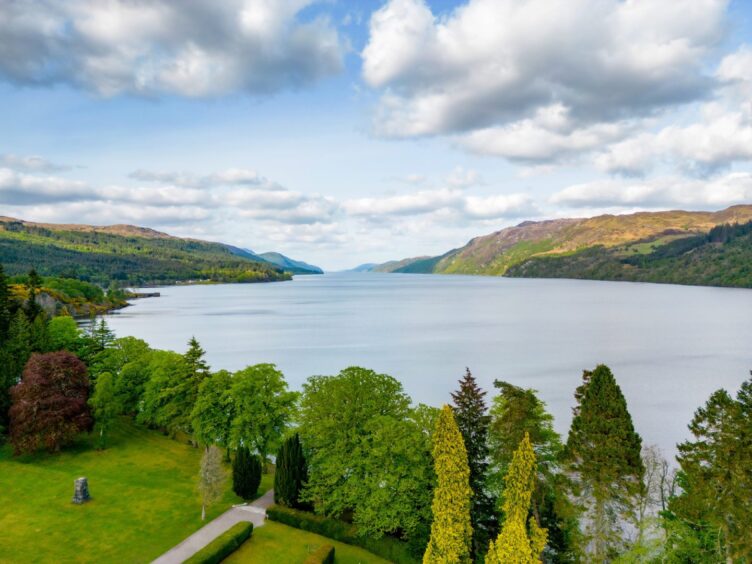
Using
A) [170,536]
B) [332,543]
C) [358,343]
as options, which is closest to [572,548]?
[332,543]

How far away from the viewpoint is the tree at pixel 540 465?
Answer: 2895 cm

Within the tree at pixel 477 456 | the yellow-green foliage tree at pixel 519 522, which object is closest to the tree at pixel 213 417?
the tree at pixel 477 456

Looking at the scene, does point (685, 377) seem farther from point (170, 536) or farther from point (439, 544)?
point (170, 536)

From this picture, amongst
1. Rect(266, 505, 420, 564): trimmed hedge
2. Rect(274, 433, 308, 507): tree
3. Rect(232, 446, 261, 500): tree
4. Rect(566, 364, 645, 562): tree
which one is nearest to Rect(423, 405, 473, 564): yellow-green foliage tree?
Rect(266, 505, 420, 564): trimmed hedge

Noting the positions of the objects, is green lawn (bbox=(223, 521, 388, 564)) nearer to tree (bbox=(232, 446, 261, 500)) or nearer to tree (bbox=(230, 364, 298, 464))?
tree (bbox=(232, 446, 261, 500))

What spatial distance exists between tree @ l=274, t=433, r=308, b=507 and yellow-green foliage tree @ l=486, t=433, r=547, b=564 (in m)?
15.9

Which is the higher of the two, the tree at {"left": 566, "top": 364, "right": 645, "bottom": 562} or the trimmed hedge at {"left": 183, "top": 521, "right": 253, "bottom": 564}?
the tree at {"left": 566, "top": 364, "right": 645, "bottom": 562}

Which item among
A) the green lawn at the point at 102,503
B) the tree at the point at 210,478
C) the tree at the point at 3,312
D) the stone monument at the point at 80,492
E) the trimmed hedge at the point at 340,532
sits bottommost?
the trimmed hedge at the point at 340,532

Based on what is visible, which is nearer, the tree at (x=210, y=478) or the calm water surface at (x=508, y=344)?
the tree at (x=210, y=478)

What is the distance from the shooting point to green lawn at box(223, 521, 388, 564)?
29031 mm

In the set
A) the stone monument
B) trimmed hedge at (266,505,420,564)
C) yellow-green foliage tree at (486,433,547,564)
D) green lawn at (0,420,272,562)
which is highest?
yellow-green foliage tree at (486,433,547,564)

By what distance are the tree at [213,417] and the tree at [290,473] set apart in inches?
367

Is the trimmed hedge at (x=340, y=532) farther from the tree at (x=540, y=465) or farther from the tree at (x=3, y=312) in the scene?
the tree at (x=3, y=312)

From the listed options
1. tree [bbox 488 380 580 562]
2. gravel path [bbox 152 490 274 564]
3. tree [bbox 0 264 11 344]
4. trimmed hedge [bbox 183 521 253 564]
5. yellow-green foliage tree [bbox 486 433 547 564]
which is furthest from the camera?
tree [bbox 0 264 11 344]
